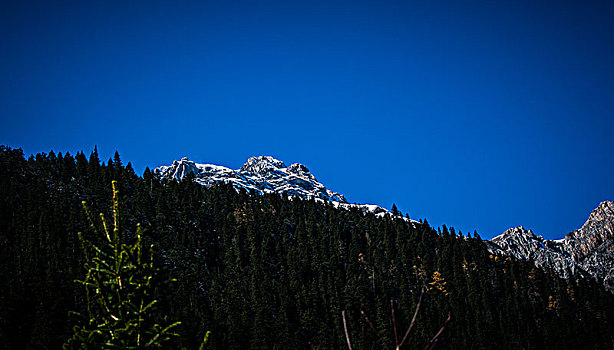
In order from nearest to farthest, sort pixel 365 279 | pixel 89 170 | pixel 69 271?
1. pixel 69 271
2. pixel 365 279
3. pixel 89 170

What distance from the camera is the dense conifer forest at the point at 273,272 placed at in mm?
80062

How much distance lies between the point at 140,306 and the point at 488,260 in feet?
563

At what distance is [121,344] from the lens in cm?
741

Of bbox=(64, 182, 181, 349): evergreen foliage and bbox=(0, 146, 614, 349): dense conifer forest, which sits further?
bbox=(0, 146, 614, 349): dense conifer forest

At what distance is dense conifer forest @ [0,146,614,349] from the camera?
80062mm

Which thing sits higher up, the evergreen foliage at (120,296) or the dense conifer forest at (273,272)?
the dense conifer forest at (273,272)

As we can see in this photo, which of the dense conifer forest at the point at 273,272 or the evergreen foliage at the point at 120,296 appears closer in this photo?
the evergreen foliage at the point at 120,296

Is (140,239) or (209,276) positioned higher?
(209,276)

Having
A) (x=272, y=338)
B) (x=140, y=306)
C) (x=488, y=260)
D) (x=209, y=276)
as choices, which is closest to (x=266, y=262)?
(x=209, y=276)

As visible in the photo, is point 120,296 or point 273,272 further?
point 273,272

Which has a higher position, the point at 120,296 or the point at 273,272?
the point at 273,272

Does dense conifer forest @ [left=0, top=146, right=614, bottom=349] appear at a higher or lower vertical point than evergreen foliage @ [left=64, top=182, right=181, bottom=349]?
higher

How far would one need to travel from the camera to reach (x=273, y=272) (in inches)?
5039

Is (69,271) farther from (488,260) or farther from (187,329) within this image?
(488,260)
